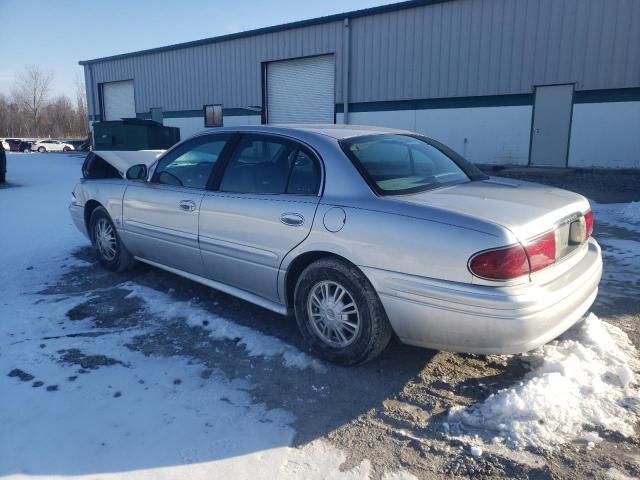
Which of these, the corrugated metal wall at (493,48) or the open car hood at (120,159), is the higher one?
the corrugated metal wall at (493,48)

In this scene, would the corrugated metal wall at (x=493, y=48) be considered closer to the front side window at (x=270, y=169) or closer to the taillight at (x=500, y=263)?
the front side window at (x=270, y=169)

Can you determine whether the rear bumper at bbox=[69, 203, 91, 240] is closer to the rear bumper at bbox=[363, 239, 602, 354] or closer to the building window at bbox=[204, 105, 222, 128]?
the rear bumper at bbox=[363, 239, 602, 354]

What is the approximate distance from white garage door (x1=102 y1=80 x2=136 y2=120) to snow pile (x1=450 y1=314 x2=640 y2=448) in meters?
30.4

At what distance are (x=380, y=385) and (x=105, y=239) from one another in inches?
137

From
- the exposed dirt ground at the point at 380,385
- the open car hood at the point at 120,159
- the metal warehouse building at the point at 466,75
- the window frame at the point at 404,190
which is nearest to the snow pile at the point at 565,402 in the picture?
the exposed dirt ground at the point at 380,385

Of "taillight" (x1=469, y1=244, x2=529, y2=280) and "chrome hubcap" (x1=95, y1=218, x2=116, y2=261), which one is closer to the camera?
"taillight" (x1=469, y1=244, x2=529, y2=280)

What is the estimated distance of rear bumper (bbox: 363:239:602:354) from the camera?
8.77ft

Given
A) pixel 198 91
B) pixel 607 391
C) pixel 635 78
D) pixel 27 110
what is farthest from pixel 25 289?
pixel 27 110

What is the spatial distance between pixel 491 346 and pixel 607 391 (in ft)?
2.63

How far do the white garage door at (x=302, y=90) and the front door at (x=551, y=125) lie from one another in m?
8.09

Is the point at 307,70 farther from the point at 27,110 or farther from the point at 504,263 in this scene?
the point at 27,110

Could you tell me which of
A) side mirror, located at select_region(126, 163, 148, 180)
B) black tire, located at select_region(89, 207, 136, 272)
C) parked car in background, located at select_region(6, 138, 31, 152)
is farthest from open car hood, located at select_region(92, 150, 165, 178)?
parked car in background, located at select_region(6, 138, 31, 152)

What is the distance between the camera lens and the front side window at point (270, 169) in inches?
137

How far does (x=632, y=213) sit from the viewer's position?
842 centimetres
